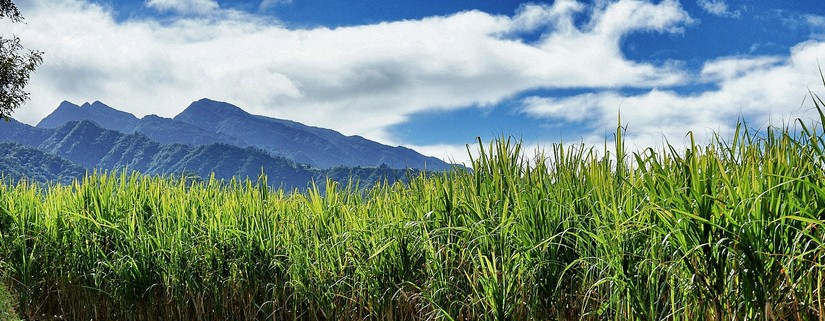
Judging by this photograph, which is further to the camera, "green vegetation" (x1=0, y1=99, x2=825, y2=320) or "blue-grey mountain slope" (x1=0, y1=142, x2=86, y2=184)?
"blue-grey mountain slope" (x1=0, y1=142, x2=86, y2=184)

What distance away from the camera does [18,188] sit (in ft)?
24.5

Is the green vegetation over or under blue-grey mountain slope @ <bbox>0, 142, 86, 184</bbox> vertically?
under

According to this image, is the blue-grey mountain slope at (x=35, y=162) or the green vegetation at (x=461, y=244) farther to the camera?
the blue-grey mountain slope at (x=35, y=162)

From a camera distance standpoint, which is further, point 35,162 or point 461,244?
point 35,162

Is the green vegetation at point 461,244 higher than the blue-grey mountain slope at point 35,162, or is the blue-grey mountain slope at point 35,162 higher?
the blue-grey mountain slope at point 35,162

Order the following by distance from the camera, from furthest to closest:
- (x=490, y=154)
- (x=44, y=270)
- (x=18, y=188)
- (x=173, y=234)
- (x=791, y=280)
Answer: (x=18, y=188) < (x=44, y=270) < (x=173, y=234) < (x=490, y=154) < (x=791, y=280)

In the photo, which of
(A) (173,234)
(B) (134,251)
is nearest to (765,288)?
(A) (173,234)

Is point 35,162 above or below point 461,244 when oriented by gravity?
above

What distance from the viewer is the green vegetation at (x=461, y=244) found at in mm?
2740

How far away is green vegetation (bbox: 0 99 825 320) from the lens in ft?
8.99

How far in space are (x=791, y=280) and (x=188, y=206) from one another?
4389 mm

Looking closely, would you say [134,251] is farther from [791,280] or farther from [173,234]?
[791,280]

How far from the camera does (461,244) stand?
3.93 metres

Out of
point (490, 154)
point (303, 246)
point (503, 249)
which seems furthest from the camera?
point (303, 246)
